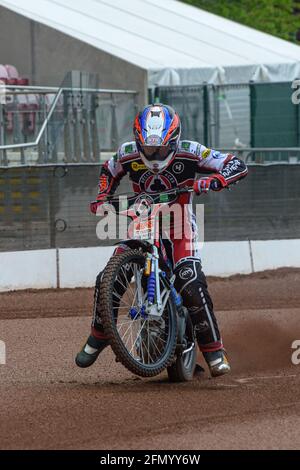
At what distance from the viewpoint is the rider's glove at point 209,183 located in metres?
8.10

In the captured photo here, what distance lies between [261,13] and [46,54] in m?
15.9

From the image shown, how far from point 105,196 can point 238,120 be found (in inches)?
493

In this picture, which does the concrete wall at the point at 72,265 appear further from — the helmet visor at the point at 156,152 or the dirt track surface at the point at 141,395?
the helmet visor at the point at 156,152

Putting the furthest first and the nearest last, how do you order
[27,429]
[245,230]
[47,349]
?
[245,230] → [47,349] → [27,429]

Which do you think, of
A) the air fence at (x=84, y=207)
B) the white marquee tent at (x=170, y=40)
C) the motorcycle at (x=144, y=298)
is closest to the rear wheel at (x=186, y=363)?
the motorcycle at (x=144, y=298)

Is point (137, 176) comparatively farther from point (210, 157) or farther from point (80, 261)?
point (80, 261)

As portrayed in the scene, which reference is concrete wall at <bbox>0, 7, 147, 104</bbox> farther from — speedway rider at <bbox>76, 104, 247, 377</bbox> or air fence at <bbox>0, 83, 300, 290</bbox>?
speedway rider at <bbox>76, 104, 247, 377</bbox>

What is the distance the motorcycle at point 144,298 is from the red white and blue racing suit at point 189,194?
9 centimetres

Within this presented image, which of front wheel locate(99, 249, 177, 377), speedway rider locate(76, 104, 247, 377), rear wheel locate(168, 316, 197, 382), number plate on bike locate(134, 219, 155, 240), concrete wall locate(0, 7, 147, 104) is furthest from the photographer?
concrete wall locate(0, 7, 147, 104)

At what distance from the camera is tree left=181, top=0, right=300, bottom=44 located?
121 ft

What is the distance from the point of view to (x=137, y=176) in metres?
8.38

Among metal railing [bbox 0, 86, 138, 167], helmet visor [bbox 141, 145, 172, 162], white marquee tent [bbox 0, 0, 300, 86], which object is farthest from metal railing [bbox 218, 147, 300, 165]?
helmet visor [bbox 141, 145, 172, 162]

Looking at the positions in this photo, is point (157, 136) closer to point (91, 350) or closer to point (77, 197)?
point (91, 350)
